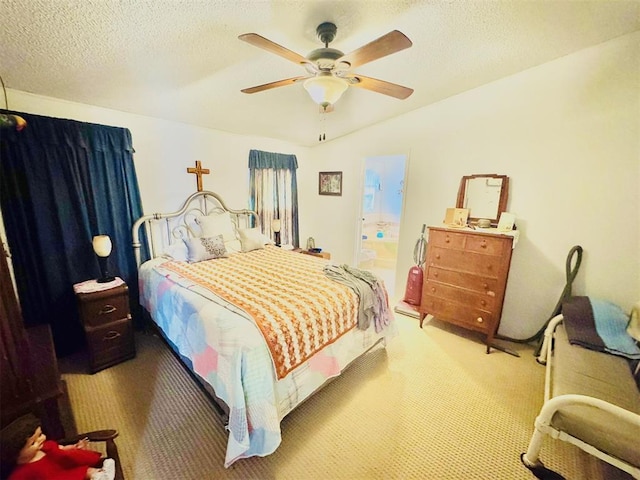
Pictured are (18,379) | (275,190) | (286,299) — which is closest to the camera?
(18,379)

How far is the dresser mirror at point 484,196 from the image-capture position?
2.64 meters

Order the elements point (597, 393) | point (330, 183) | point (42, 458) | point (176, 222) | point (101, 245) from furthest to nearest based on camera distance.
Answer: point (330, 183) → point (176, 222) → point (101, 245) → point (597, 393) → point (42, 458)

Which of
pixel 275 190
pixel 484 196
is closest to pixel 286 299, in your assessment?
pixel 484 196

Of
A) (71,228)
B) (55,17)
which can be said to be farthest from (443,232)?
(71,228)

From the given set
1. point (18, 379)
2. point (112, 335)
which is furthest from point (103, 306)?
point (18, 379)

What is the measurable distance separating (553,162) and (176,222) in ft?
13.2

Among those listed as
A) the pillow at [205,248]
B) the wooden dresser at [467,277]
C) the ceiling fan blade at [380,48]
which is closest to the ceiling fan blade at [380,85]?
the ceiling fan blade at [380,48]

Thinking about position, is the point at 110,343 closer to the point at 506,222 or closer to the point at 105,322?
the point at 105,322

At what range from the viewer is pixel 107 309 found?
85.2 inches

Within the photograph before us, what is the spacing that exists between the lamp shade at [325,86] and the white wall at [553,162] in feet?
6.37

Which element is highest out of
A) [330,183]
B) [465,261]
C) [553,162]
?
[553,162]

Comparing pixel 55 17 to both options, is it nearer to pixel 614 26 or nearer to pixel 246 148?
pixel 246 148

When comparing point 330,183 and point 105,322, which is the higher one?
point 330,183

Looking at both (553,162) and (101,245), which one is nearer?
(101,245)
